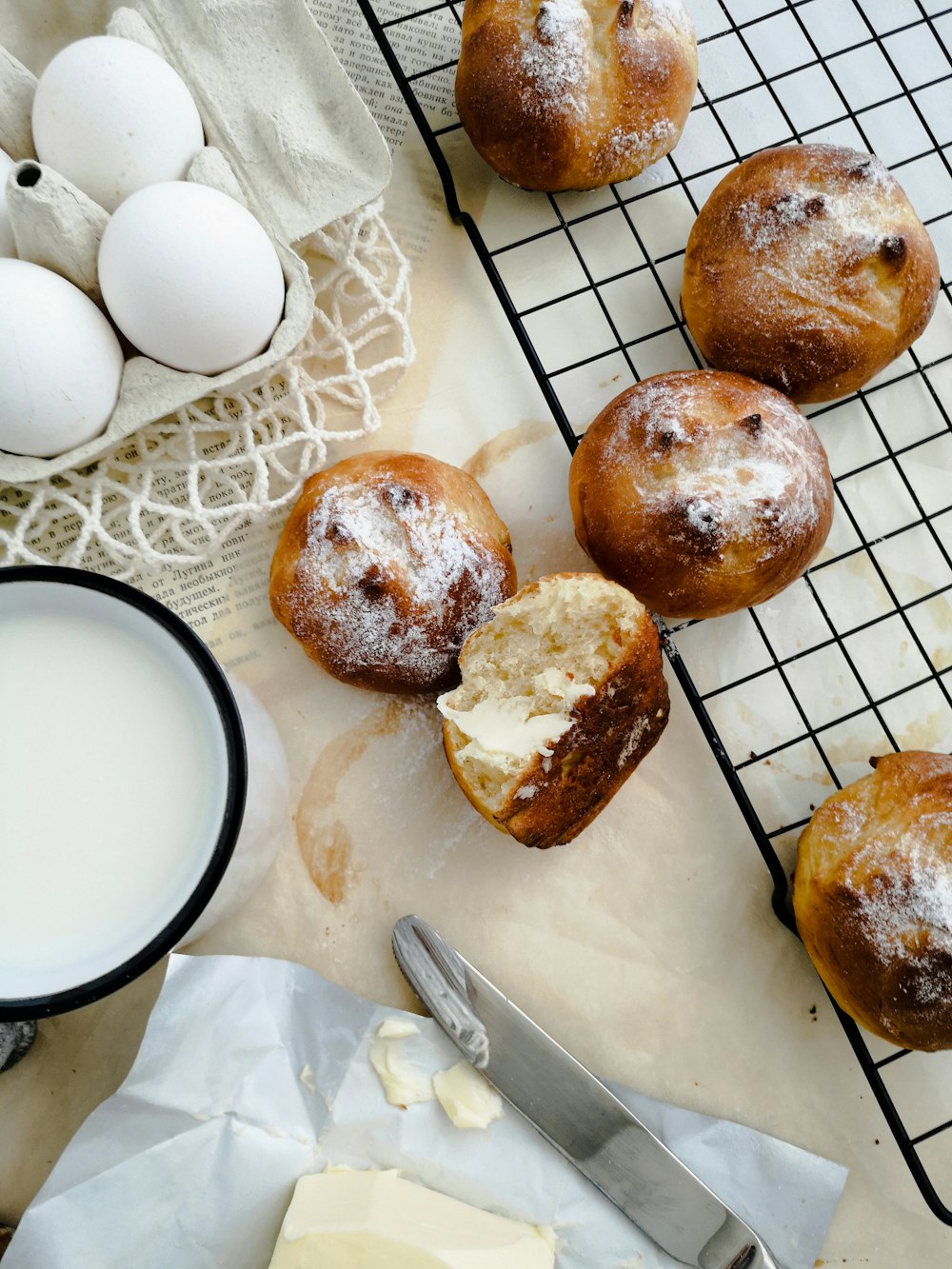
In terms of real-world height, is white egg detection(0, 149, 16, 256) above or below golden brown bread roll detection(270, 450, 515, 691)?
above

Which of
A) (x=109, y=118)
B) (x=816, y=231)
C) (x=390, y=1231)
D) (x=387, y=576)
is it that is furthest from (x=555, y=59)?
(x=390, y=1231)

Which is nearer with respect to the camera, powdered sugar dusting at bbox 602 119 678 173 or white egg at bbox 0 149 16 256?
white egg at bbox 0 149 16 256

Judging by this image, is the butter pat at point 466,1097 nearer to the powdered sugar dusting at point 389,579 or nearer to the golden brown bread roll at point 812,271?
the powdered sugar dusting at point 389,579

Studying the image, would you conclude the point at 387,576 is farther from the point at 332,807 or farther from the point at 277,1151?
the point at 277,1151

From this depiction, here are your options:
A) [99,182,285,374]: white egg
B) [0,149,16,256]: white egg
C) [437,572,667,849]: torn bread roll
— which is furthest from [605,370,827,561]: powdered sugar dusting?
[0,149,16,256]: white egg

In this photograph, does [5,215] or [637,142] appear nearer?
[5,215]

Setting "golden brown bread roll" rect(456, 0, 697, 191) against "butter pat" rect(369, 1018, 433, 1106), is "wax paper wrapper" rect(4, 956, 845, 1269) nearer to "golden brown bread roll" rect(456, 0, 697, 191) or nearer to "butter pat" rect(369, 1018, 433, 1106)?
"butter pat" rect(369, 1018, 433, 1106)
